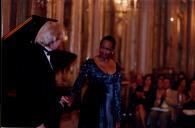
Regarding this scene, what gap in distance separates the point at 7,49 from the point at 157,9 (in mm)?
10759

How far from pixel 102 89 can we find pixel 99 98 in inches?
5.1

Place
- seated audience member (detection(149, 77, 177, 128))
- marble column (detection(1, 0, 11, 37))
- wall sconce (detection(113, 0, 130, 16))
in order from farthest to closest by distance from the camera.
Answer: wall sconce (detection(113, 0, 130, 16)) < seated audience member (detection(149, 77, 177, 128)) < marble column (detection(1, 0, 11, 37))

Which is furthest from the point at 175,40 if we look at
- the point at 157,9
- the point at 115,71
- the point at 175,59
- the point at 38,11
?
the point at 115,71

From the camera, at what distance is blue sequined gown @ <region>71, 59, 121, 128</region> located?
17.9 feet

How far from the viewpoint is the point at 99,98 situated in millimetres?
5574

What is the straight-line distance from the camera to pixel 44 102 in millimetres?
4258

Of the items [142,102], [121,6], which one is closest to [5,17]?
[142,102]

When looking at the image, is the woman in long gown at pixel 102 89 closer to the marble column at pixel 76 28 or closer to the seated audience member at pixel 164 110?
the seated audience member at pixel 164 110

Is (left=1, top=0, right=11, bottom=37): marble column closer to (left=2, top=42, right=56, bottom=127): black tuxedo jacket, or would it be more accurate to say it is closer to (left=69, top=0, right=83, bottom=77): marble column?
(left=2, top=42, right=56, bottom=127): black tuxedo jacket

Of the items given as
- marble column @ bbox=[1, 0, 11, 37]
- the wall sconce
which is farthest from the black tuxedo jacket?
the wall sconce

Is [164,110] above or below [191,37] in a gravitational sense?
below

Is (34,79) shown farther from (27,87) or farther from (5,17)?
(5,17)

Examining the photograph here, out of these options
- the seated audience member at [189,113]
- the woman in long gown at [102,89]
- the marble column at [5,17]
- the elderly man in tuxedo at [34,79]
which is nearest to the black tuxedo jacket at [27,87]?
the elderly man in tuxedo at [34,79]

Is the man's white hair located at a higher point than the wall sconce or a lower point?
lower
